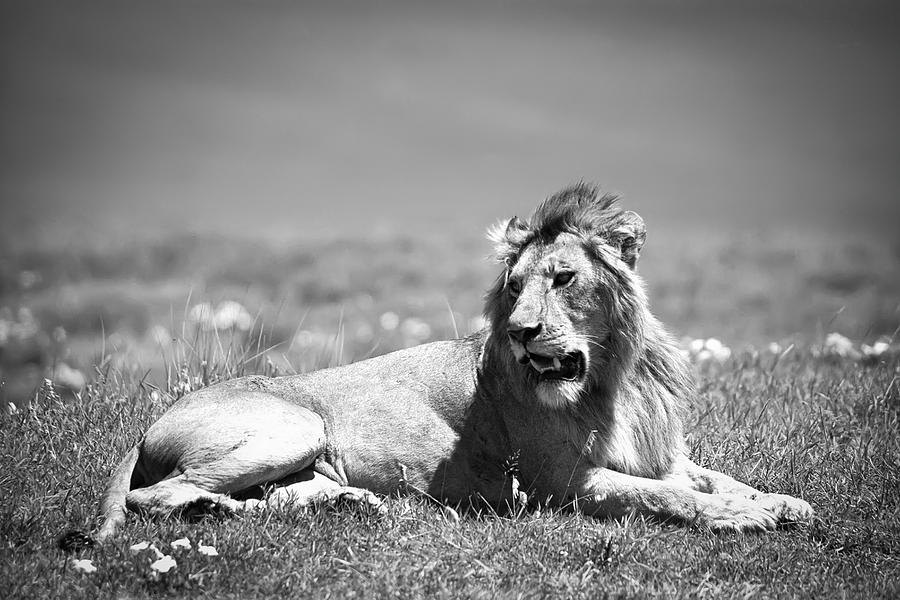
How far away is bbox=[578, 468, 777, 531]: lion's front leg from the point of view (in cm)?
539

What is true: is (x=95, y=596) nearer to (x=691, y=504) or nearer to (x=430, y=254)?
(x=691, y=504)

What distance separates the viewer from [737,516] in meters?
5.40

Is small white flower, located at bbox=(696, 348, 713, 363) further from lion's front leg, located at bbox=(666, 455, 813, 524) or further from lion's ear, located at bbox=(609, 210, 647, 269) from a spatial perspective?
lion's ear, located at bbox=(609, 210, 647, 269)

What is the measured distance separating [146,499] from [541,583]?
220 centimetres

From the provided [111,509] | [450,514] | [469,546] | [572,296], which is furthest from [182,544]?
[572,296]

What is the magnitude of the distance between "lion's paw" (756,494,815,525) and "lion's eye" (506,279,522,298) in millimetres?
1827

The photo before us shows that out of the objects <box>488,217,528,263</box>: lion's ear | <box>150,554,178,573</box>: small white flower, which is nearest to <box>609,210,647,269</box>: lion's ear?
<box>488,217,528,263</box>: lion's ear

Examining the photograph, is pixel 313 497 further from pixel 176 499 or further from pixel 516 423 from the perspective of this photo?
pixel 516 423

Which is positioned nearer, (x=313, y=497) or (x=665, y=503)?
(x=665, y=503)

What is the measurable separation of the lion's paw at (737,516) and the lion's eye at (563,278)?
1.50 m

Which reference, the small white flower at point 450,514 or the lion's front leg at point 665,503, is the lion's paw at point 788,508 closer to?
the lion's front leg at point 665,503

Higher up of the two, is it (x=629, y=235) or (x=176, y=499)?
(x=629, y=235)

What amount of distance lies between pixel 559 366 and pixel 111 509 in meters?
2.64

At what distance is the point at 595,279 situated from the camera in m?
5.80
